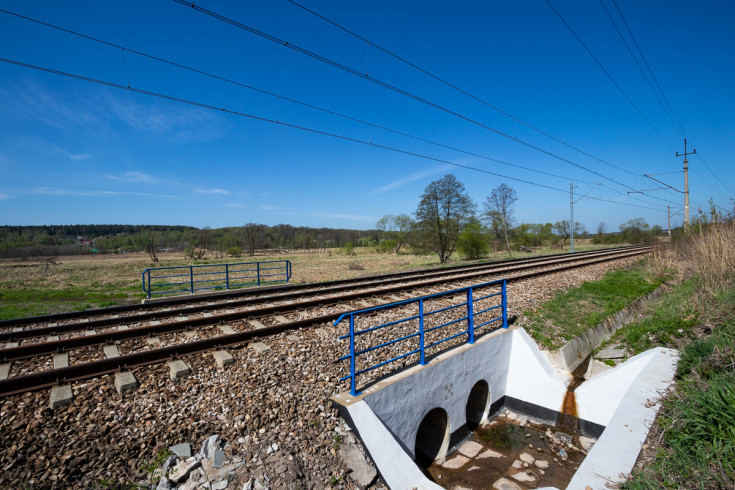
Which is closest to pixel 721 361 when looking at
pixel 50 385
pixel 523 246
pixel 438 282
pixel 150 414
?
pixel 150 414

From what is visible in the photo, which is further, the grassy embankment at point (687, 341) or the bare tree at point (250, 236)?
the bare tree at point (250, 236)

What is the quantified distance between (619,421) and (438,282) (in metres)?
7.58

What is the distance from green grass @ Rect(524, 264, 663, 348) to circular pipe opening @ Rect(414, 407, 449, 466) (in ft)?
11.1

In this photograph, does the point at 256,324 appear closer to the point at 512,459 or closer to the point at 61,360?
the point at 61,360

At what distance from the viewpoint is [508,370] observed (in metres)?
8.09

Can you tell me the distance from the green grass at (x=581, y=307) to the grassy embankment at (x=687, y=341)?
0.03m

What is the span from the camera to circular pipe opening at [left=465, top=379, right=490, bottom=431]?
7375 millimetres

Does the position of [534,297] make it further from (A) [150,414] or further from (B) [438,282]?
(A) [150,414]

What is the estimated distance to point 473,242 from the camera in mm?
30359

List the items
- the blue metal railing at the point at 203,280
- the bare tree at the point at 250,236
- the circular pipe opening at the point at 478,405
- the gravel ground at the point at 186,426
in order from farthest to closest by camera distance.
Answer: the bare tree at the point at 250,236
the blue metal railing at the point at 203,280
the circular pipe opening at the point at 478,405
the gravel ground at the point at 186,426

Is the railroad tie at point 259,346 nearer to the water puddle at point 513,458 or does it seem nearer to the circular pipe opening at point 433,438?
the circular pipe opening at point 433,438

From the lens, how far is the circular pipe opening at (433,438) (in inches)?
245

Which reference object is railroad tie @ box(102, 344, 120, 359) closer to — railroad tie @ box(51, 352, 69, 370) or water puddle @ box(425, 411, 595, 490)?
railroad tie @ box(51, 352, 69, 370)

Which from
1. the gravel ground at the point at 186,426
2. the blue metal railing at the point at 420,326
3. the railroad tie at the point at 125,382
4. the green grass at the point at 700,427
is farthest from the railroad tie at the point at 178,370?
the green grass at the point at 700,427
